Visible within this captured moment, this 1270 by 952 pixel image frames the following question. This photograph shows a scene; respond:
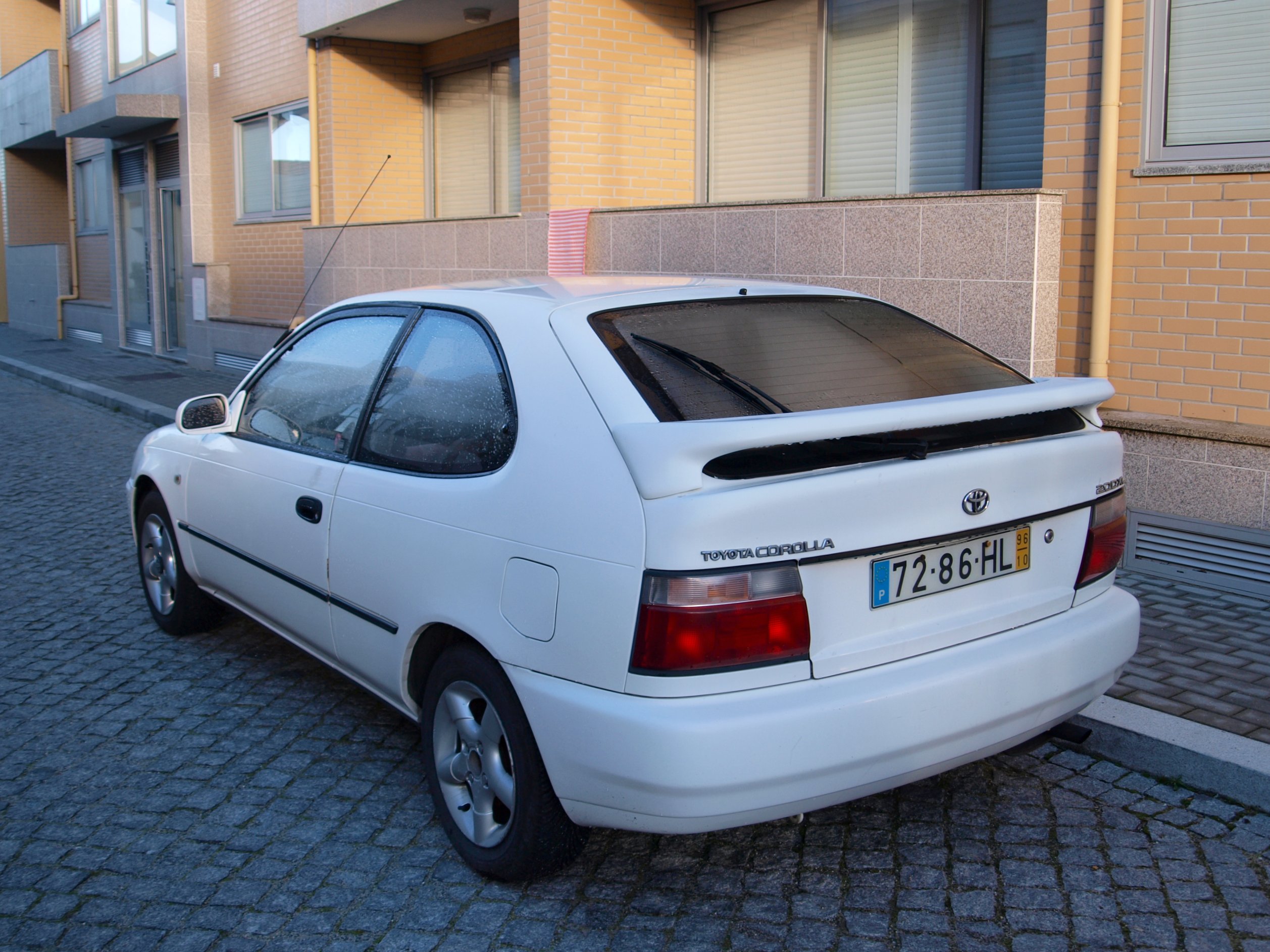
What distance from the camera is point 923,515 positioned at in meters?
3.12

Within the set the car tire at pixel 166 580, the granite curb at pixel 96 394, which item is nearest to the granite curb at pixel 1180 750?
the car tire at pixel 166 580

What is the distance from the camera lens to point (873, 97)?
9281mm

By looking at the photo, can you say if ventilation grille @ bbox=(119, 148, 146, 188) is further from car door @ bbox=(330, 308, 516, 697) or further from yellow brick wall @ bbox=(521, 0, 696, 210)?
car door @ bbox=(330, 308, 516, 697)

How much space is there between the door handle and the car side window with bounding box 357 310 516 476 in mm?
244

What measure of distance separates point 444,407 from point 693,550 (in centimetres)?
119

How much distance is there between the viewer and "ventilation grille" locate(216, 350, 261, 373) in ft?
54.4

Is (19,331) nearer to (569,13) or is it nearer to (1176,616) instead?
(569,13)

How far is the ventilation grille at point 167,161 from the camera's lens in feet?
66.6

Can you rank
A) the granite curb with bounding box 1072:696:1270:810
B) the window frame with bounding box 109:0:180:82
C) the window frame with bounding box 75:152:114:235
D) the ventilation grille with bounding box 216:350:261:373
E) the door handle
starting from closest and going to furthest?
the granite curb with bounding box 1072:696:1270:810
the door handle
the ventilation grille with bounding box 216:350:261:373
the window frame with bounding box 109:0:180:82
the window frame with bounding box 75:152:114:235

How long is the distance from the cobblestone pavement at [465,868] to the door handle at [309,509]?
82cm

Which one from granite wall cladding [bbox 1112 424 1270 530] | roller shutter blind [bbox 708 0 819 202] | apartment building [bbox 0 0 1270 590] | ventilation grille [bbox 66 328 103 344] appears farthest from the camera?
ventilation grille [bbox 66 328 103 344]

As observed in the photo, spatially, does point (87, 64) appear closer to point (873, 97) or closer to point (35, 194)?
point (35, 194)

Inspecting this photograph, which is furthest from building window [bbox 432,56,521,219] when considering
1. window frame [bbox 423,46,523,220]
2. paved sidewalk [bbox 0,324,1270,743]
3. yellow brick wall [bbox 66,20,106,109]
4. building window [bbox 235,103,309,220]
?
yellow brick wall [bbox 66,20,106,109]

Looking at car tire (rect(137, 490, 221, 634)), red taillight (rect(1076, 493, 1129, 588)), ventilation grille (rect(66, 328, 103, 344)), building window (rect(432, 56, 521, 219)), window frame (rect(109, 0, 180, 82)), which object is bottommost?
car tire (rect(137, 490, 221, 634))
